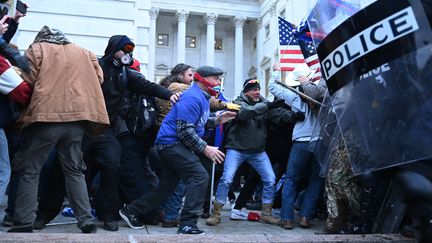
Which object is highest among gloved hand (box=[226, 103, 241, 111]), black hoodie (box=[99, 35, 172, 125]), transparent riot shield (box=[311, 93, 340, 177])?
black hoodie (box=[99, 35, 172, 125])

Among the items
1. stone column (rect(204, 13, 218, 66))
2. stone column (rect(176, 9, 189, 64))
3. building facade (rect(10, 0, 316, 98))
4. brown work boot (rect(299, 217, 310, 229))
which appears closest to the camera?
brown work boot (rect(299, 217, 310, 229))

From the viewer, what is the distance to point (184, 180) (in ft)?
15.0

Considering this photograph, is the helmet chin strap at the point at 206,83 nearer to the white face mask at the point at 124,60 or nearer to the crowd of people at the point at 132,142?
the crowd of people at the point at 132,142

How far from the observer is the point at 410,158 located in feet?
7.32

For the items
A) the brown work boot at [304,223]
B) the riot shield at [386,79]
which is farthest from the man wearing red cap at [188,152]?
the riot shield at [386,79]

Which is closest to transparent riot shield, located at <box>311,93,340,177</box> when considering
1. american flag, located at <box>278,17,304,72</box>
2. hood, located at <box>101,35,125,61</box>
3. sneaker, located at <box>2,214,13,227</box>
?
hood, located at <box>101,35,125,61</box>

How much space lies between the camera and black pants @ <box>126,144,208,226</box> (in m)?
4.41

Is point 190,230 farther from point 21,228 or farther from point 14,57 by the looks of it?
point 14,57

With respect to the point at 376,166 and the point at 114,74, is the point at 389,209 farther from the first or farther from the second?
the point at 114,74

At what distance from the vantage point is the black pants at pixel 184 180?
14.5 ft

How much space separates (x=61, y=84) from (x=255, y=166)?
300 cm

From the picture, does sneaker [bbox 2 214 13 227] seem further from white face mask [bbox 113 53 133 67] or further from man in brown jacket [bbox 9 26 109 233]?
white face mask [bbox 113 53 133 67]

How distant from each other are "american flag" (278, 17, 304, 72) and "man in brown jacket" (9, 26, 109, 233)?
407 centimetres

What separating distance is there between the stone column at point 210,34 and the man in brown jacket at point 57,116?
4357cm
